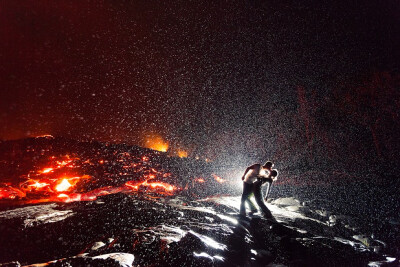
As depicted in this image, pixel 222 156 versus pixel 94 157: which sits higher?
pixel 222 156

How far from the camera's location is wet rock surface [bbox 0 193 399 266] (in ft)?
10.8

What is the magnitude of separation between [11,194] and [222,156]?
19.1 meters

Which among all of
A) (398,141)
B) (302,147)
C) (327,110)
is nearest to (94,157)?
(302,147)

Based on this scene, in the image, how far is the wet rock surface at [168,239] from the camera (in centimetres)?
328

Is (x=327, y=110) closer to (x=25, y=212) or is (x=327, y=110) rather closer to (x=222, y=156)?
(x=222, y=156)

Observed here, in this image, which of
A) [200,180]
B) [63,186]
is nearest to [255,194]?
[200,180]

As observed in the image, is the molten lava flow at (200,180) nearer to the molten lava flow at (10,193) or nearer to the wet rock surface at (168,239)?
the wet rock surface at (168,239)

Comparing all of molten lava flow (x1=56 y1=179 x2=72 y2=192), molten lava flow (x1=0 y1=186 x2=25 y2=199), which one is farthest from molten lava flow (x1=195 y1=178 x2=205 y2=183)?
molten lava flow (x1=0 y1=186 x2=25 y2=199)

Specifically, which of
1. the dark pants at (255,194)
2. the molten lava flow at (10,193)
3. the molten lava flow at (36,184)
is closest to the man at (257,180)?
the dark pants at (255,194)

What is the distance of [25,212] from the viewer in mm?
5836

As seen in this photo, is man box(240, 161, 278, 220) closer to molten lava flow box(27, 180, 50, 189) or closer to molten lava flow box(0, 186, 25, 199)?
molten lava flow box(0, 186, 25, 199)

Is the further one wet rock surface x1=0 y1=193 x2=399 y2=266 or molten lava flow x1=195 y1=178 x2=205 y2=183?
molten lava flow x1=195 y1=178 x2=205 y2=183

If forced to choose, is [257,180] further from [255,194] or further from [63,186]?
[63,186]

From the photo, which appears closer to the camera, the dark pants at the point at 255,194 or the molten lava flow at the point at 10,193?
the dark pants at the point at 255,194
